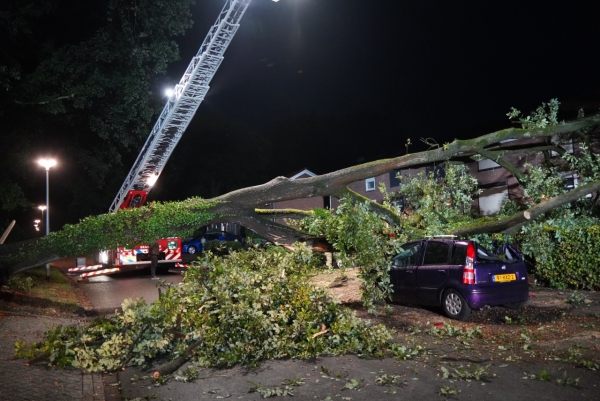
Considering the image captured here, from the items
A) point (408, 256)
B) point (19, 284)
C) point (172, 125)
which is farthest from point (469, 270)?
point (172, 125)

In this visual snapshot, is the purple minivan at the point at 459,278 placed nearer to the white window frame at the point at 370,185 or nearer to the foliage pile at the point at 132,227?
the foliage pile at the point at 132,227

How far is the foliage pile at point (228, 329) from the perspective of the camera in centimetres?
683

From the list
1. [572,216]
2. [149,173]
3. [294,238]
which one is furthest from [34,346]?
[149,173]

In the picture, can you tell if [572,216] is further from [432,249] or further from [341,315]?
[341,315]

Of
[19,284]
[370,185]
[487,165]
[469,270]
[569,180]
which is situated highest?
[370,185]

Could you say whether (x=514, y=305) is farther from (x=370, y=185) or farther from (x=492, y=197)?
(x=370, y=185)

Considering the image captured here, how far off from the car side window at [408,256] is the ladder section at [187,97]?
420 inches

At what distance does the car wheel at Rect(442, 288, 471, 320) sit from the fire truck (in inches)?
416

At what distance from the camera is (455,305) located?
9242 millimetres

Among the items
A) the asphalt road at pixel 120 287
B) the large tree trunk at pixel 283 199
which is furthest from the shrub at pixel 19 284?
the large tree trunk at pixel 283 199

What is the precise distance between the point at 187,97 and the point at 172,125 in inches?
55.0

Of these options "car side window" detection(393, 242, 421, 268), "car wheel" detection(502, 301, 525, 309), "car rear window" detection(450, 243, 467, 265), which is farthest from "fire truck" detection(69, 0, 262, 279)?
"car wheel" detection(502, 301, 525, 309)

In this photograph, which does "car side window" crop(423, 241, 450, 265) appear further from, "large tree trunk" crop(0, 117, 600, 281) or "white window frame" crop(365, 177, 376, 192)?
"white window frame" crop(365, 177, 376, 192)

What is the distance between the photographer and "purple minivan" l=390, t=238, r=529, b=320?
8.98m
